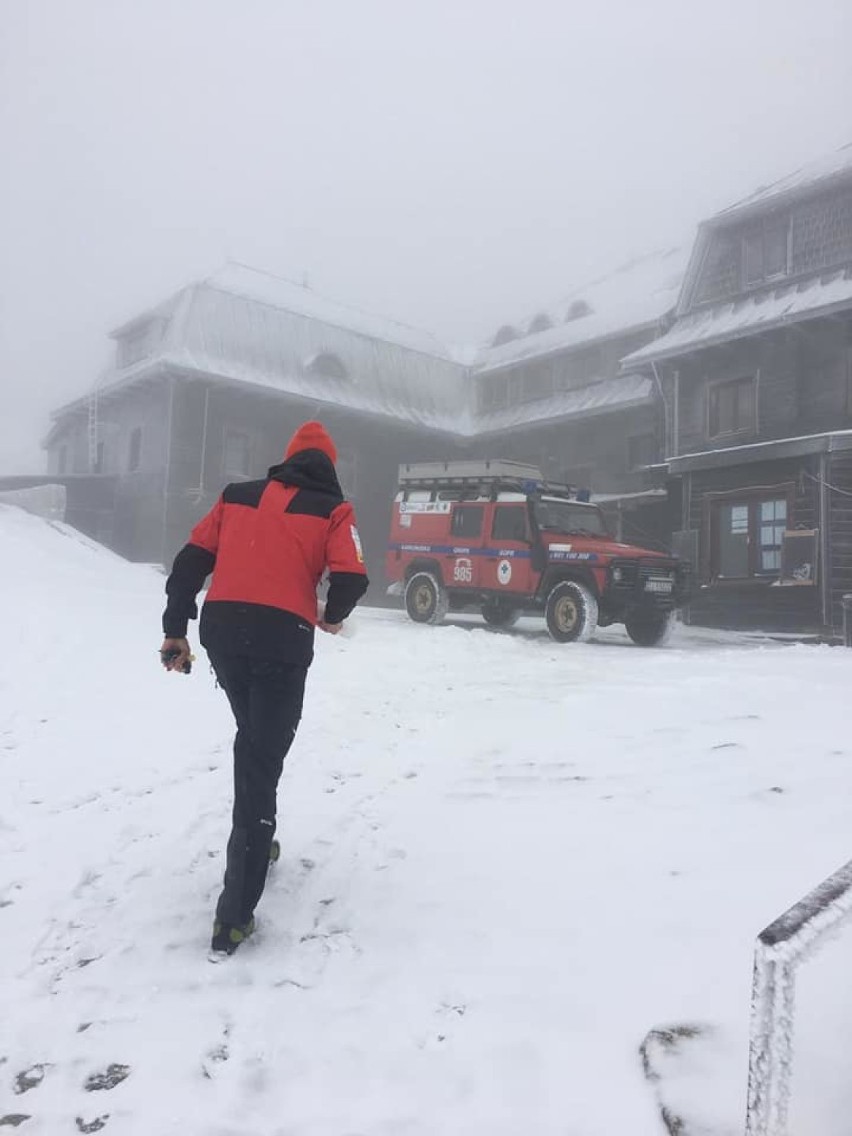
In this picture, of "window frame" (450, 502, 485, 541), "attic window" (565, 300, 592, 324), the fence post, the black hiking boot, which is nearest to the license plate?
the fence post

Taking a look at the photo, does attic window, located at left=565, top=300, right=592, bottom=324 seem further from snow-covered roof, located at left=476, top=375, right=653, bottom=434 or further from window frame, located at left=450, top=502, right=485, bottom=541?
window frame, located at left=450, top=502, right=485, bottom=541

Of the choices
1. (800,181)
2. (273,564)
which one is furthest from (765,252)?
(273,564)

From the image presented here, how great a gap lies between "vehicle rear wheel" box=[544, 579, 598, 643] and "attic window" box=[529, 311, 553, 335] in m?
17.3

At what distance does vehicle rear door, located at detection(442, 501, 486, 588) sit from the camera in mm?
13688

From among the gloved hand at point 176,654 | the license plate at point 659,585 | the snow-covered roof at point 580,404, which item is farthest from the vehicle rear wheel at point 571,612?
the snow-covered roof at point 580,404

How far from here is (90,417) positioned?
85.1 feet

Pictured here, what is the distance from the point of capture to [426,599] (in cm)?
1434

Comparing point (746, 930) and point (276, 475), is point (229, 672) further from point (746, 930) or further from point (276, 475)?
point (746, 930)

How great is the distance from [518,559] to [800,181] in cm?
1061

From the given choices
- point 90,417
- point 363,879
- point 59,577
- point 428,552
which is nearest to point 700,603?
point 428,552

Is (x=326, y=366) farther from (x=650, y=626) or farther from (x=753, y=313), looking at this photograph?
(x=650, y=626)

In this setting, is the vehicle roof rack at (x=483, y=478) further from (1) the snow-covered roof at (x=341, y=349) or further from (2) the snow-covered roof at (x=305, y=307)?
(2) the snow-covered roof at (x=305, y=307)

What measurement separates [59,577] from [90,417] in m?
15.1

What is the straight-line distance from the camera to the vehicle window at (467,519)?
13.9m
